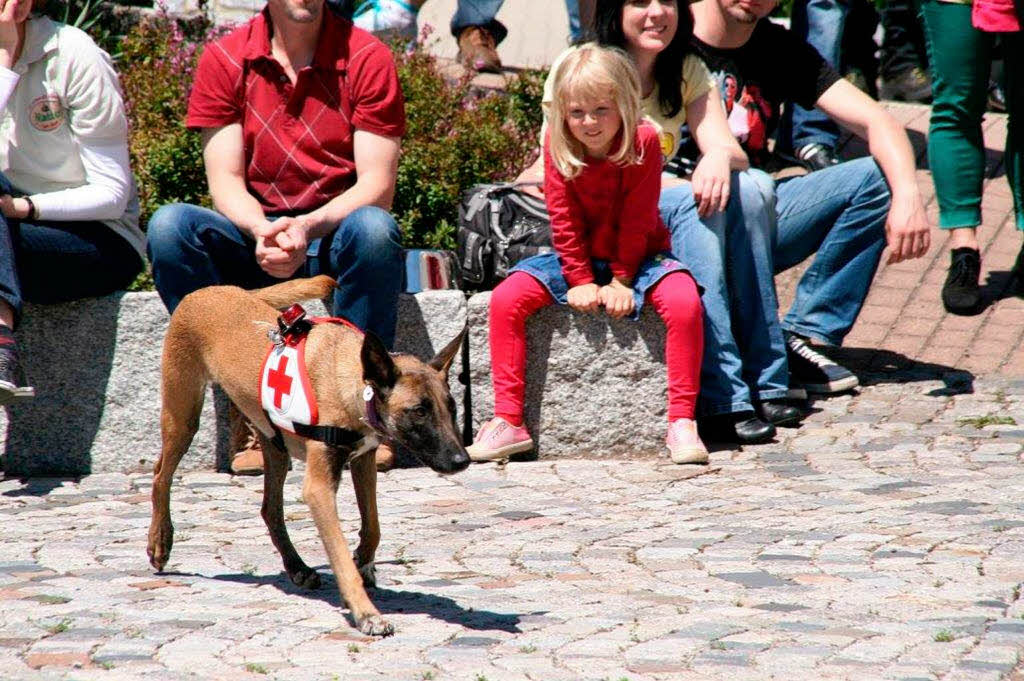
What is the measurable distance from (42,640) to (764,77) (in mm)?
4191

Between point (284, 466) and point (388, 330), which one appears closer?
point (284, 466)

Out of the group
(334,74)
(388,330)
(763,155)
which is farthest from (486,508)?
(763,155)

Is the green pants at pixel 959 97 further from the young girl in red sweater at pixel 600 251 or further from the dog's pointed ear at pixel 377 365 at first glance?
the dog's pointed ear at pixel 377 365

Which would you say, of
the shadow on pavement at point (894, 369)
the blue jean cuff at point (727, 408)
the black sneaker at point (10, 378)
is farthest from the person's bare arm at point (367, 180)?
the shadow on pavement at point (894, 369)

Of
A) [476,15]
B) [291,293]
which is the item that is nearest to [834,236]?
[291,293]

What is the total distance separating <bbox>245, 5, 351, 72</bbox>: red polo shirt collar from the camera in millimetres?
6160

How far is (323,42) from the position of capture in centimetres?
619

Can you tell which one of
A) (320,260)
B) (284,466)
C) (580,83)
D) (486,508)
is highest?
(580,83)

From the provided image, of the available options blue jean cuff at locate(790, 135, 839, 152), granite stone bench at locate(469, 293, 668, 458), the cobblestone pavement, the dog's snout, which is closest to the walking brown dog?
the dog's snout

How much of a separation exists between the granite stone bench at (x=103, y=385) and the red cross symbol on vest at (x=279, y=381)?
195 centimetres

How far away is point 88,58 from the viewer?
6168 mm

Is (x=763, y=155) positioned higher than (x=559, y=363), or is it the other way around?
(x=763, y=155)

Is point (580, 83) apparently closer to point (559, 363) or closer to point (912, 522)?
point (559, 363)

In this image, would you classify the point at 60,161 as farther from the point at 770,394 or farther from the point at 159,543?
the point at 770,394
